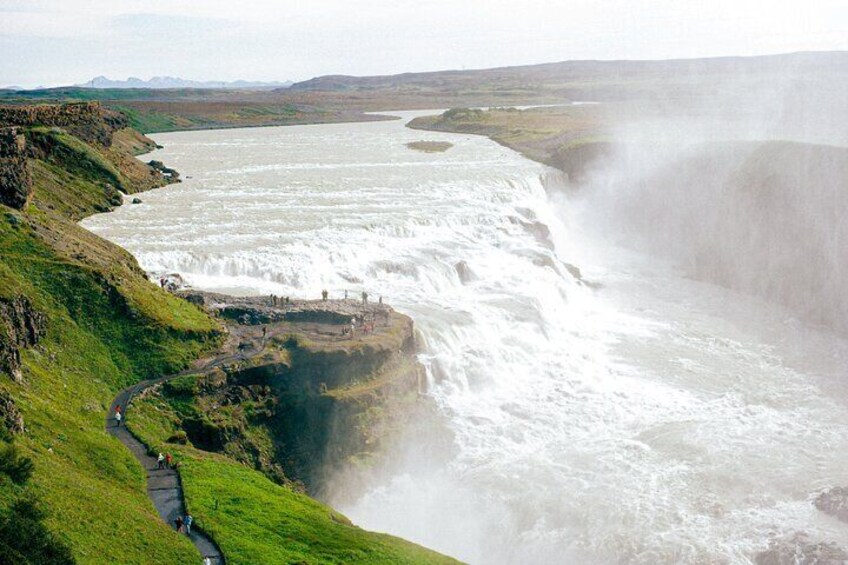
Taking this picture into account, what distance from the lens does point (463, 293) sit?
4959 cm

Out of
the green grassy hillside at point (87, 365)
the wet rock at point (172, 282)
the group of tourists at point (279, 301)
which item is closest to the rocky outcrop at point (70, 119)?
the green grassy hillside at point (87, 365)

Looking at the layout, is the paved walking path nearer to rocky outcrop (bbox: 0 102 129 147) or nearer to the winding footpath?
the winding footpath

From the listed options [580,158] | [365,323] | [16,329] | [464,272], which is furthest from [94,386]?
[580,158]

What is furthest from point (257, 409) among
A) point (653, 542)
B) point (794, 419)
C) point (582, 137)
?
point (582, 137)

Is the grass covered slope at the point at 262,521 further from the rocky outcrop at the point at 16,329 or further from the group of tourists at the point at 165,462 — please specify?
the rocky outcrop at the point at 16,329

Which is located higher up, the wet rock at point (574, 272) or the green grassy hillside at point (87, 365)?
the green grassy hillside at point (87, 365)

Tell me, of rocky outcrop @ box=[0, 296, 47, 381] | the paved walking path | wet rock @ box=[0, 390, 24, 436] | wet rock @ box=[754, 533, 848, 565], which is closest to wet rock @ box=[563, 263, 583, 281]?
the paved walking path

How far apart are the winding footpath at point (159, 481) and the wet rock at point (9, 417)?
413 centimetres

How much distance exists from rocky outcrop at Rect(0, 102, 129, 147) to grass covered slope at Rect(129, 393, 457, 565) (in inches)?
1927

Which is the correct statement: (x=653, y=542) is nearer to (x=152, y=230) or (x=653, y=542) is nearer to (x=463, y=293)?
(x=463, y=293)

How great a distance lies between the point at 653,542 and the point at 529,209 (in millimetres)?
42586

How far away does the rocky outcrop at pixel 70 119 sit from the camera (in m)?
67.9

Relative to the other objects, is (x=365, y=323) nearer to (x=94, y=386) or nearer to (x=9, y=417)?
(x=94, y=386)

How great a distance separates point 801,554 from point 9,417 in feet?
81.8
